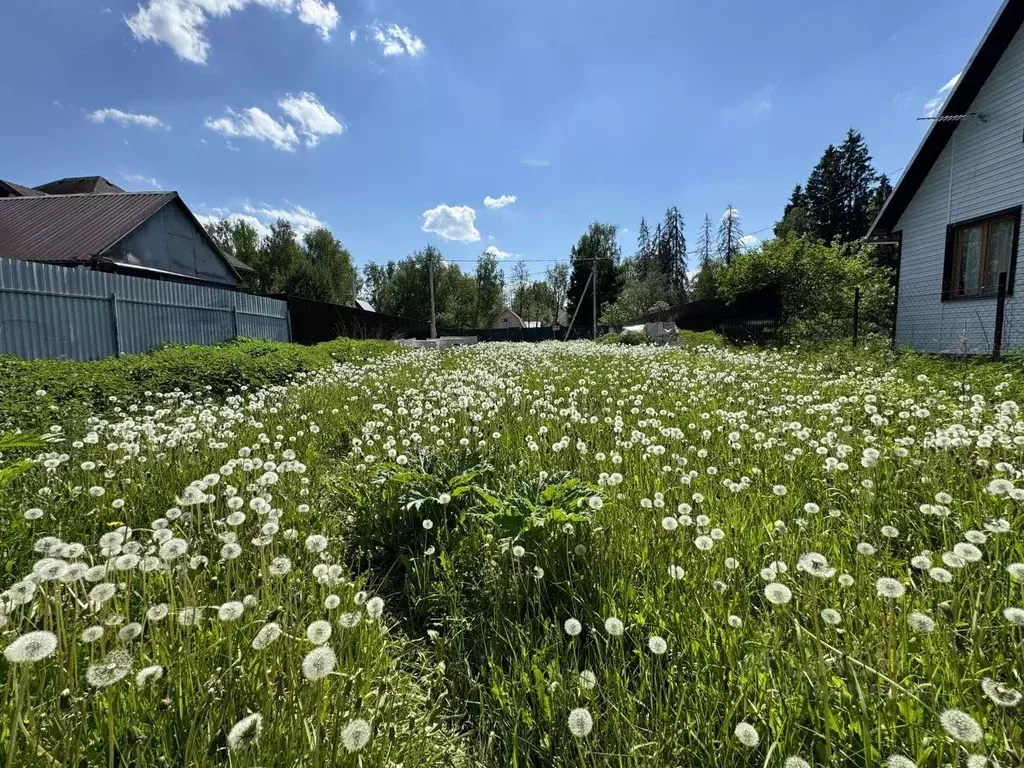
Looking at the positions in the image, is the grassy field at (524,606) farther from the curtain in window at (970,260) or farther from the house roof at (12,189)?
the house roof at (12,189)

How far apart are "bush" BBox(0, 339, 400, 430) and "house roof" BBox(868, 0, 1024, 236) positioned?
1656 cm

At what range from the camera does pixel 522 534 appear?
2.27 m

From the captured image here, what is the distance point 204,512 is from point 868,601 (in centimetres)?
335

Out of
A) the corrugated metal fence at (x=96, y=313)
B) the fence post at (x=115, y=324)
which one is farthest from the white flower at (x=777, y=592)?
the fence post at (x=115, y=324)

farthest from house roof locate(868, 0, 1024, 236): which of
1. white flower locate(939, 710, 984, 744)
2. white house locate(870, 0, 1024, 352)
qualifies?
white flower locate(939, 710, 984, 744)

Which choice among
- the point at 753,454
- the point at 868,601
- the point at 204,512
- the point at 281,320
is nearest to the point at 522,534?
the point at 868,601

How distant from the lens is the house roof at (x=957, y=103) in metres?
10.2

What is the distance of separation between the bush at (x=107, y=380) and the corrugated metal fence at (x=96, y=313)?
9.12 ft

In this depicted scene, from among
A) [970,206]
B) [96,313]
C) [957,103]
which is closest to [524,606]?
[96,313]

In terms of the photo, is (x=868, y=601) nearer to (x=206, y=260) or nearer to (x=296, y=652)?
(x=296, y=652)

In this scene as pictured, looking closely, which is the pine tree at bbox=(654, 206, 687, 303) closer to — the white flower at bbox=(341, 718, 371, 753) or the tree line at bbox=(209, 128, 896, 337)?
the tree line at bbox=(209, 128, 896, 337)

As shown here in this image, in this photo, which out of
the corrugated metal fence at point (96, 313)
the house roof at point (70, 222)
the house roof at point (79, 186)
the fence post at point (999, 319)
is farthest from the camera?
the house roof at point (79, 186)

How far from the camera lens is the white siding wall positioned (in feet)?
34.1

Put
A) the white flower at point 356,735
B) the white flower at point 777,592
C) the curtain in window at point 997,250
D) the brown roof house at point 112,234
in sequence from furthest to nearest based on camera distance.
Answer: the brown roof house at point 112,234 < the curtain in window at point 997,250 < the white flower at point 777,592 < the white flower at point 356,735
